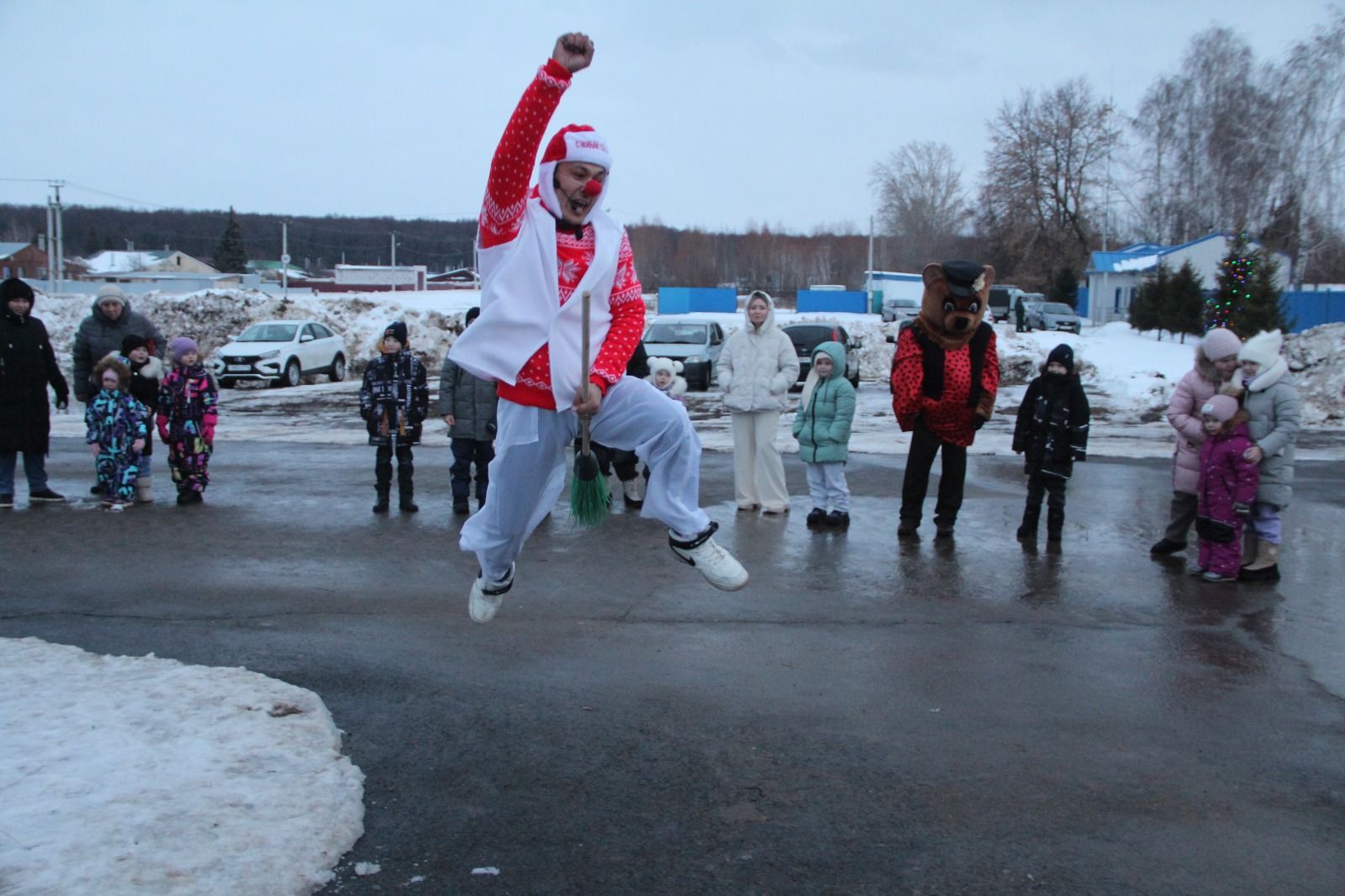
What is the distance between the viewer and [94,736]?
4.79m

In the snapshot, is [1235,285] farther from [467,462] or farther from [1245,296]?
[467,462]

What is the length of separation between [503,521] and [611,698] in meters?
1.38

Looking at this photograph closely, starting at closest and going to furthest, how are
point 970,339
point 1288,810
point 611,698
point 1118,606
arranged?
point 1288,810 → point 611,698 → point 1118,606 → point 970,339

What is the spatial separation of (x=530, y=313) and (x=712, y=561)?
4.09 ft

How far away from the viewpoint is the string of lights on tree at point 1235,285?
1028 inches

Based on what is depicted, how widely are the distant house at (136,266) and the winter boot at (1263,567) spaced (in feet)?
335

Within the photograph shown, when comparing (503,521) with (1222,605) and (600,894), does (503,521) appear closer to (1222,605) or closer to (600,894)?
(600,894)

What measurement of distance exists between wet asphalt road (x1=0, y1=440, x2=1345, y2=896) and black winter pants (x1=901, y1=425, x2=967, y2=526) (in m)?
0.33

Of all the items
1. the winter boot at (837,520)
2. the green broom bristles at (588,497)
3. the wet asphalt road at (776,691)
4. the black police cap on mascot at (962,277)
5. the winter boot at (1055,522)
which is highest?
the black police cap on mascot at (962,277)

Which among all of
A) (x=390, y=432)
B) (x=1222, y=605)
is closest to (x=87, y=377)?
(x=390, y=432)

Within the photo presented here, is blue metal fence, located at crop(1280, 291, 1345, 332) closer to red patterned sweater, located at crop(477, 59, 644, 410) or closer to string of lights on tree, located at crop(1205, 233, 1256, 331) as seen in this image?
string of lights on tree, located at crop(1205, 233, 1256, 331)

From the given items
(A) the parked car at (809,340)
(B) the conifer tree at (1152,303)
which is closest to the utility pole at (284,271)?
(A) the parked car at (809,340)

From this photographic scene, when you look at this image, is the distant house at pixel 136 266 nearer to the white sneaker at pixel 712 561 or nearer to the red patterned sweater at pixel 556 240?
the red patterned sweater at pixel 556 240

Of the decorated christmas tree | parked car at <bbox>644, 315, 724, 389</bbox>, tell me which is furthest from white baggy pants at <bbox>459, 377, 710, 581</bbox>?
the decorated christmas tree
